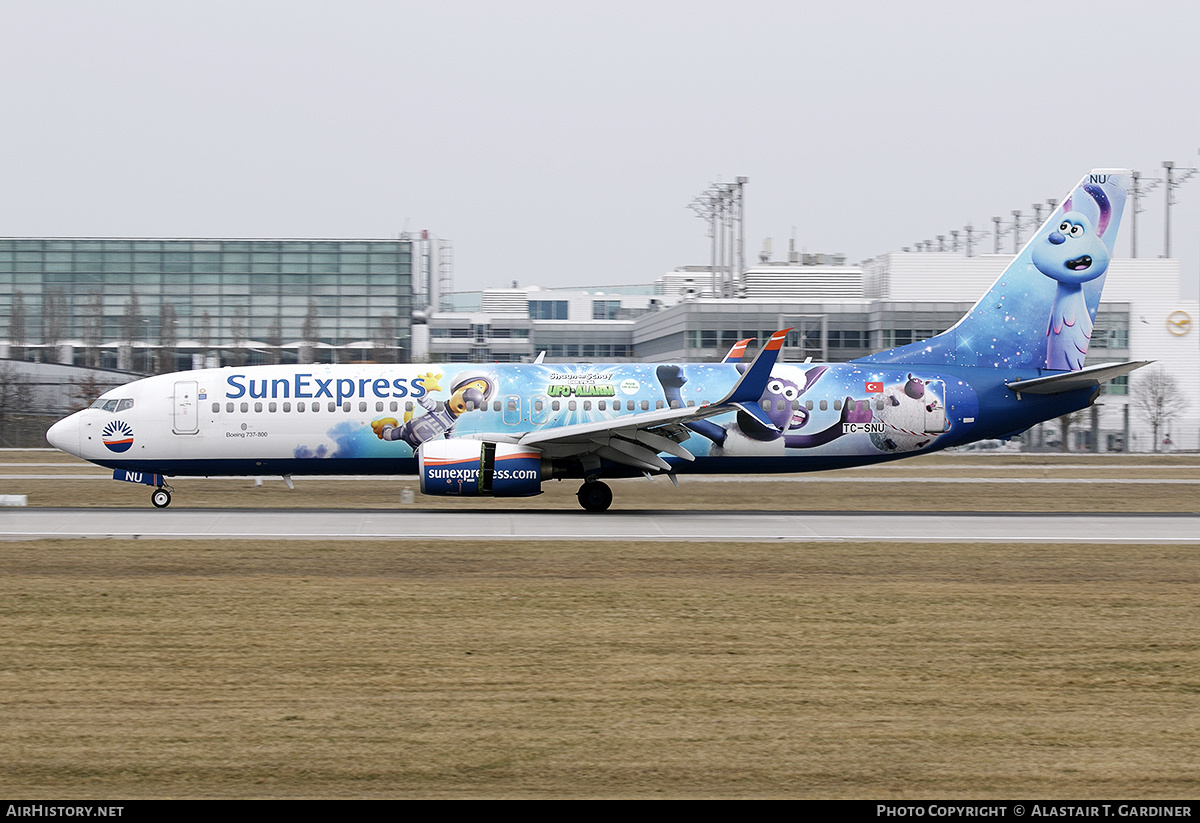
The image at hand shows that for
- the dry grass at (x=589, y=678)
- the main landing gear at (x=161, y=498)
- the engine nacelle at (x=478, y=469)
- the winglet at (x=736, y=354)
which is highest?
the winglet at (x=736, y=354)

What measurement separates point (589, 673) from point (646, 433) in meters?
15.9

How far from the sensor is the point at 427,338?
129375mm

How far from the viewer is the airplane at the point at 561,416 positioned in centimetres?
2816

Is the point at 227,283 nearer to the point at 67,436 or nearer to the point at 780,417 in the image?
the point at 67,436

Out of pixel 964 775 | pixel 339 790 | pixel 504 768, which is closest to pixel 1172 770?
pixel 964 775

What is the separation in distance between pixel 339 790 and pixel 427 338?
123009mm

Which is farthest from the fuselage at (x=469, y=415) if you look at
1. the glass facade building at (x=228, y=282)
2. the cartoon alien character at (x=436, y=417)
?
the glass facade building at (x=228, y=282)

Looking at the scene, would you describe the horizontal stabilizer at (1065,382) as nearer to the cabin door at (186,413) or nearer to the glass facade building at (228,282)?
the cabin door at (186,413)

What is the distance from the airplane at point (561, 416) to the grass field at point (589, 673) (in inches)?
316

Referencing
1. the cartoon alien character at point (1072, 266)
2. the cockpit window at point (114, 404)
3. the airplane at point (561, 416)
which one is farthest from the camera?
the cartoon alien character at point (1072, 266)

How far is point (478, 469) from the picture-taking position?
2614 cm

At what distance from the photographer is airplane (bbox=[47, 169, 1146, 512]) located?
2816cm

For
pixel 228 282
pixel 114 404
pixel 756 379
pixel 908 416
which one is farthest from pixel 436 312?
pixel 756 379

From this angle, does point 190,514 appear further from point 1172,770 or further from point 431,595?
point 1172,770
